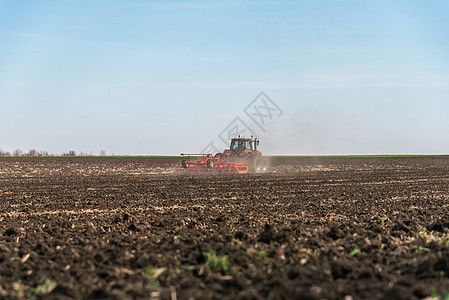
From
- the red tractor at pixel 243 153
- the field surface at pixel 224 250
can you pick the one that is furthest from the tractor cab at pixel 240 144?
the field surface at pixel 224 250

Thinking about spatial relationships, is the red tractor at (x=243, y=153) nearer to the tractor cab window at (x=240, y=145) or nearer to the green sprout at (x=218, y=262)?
the tractor cab window at (x=240, y=145)

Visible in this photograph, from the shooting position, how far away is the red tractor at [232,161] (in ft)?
83.8

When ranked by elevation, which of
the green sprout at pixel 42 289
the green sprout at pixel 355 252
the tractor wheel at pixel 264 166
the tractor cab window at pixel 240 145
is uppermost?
the tractor cab window at pixel 240 145

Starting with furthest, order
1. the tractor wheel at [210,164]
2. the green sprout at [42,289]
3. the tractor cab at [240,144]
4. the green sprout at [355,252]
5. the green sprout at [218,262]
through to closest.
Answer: the tractor cab at [240,144] → the tractor wheel at [210,164] → the green sprout at [355,252] → the green sprout at [218,262] → the green sprout at [42,289]

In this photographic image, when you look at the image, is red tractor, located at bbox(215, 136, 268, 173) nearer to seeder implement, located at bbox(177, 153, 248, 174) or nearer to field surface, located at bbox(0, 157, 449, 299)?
seeder implement, located at bbox(177, 153, 248, 174)

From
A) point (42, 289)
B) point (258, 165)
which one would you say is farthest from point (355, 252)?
point (258, 165)

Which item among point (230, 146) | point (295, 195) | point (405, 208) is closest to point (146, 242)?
point (405, 208)

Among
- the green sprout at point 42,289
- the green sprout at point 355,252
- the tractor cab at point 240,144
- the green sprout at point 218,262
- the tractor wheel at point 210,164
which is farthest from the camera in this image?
the tractor cab at point 240,144

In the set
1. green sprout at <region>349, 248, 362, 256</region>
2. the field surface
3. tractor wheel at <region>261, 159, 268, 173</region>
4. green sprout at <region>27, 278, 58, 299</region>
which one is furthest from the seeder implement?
green sprout at <region>27, 278, 58, 299</region>

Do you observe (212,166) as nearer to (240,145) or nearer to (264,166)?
(240,145)

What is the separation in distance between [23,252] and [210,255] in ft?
9.89

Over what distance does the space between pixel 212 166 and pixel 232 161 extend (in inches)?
58.6

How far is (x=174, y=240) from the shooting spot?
732 cm

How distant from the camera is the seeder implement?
25422 mm
